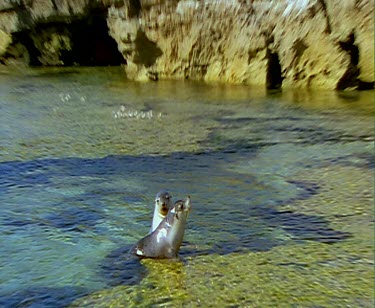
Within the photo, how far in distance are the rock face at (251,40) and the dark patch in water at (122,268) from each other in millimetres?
4859

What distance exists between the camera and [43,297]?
278cm

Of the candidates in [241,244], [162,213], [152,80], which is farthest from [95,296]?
[152,80]

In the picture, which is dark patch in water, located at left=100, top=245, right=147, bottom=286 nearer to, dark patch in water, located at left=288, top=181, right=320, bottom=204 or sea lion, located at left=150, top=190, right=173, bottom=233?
sea lion, located at left=150, top=190, right=173, bottom=233

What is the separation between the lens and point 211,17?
8695 millimetres

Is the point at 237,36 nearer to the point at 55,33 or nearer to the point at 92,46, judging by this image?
the point at 55,33

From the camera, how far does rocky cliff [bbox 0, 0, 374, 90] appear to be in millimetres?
7707

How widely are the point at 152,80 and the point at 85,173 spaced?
497 centimetres

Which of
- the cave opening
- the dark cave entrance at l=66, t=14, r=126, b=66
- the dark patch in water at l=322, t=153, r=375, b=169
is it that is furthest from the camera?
the dark cave entrance at l=66, t=14, r=126, b=66

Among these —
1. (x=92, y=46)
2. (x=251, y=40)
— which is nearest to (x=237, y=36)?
(x=251, y=40)

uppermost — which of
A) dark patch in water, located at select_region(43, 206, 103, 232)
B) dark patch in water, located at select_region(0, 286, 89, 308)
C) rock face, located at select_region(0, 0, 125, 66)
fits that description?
rock face, located at select_region(0, 0, 125, 66)

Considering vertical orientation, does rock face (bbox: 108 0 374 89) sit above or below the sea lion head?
above

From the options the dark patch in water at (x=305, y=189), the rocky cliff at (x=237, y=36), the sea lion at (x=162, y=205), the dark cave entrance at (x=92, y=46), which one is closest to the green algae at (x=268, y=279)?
the sea lion at (x=162, y=205)

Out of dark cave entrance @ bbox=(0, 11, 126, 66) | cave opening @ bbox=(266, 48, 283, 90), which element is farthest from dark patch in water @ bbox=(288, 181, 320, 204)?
dark cave entrance @ bbox=(0, 11, 126, 66)

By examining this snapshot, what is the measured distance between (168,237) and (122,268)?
23cm
